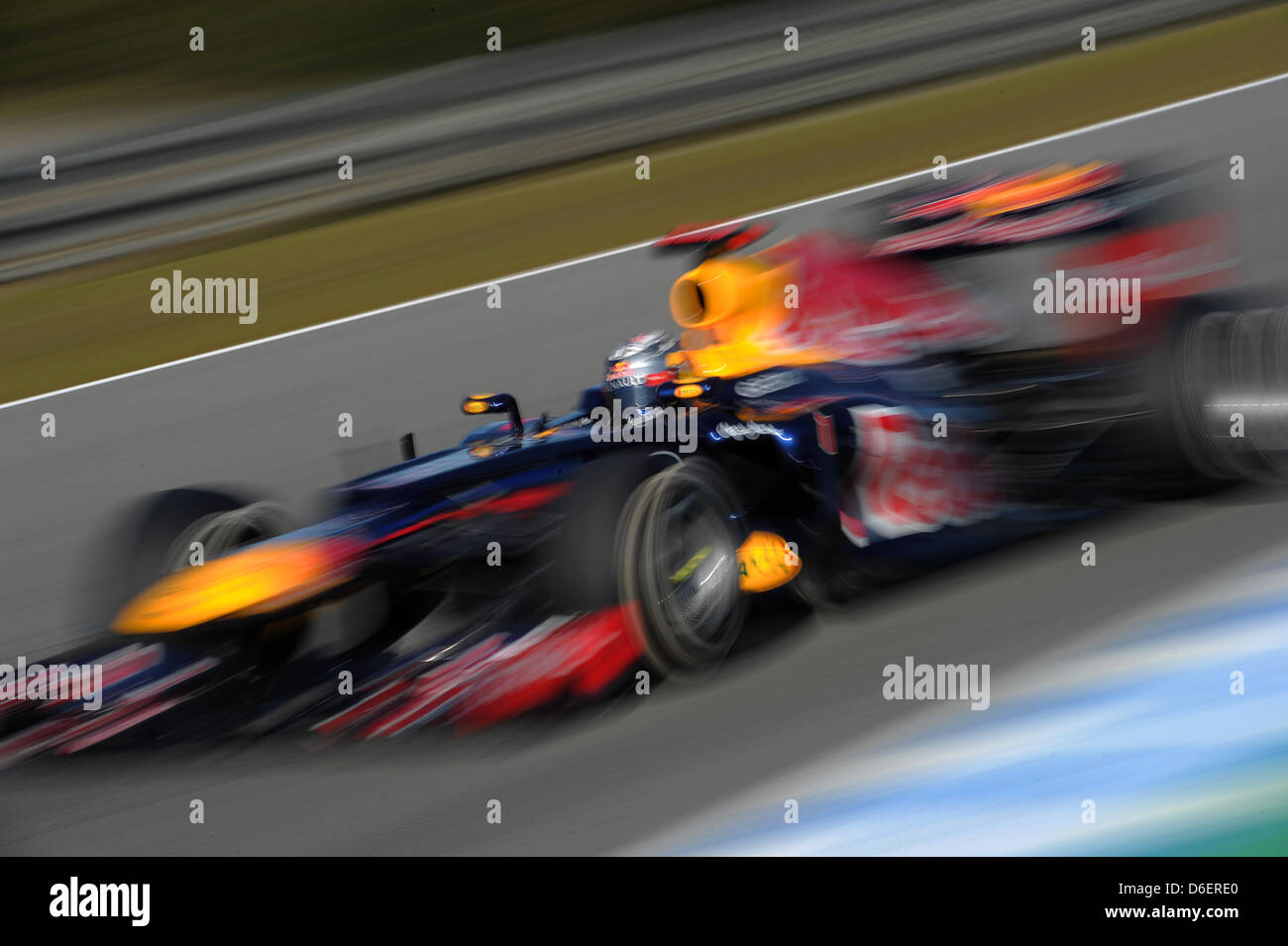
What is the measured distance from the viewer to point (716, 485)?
13.0ft

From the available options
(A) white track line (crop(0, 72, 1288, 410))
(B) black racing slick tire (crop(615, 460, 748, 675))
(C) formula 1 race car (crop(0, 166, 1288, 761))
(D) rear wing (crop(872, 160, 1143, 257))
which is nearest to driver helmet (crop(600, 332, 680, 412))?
(C) formula 1 race car (crop(0, 166, 1288, 761))

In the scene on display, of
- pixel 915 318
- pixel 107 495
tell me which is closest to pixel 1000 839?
pixel 915 318

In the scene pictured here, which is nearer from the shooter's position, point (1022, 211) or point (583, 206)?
point (1022, 211)

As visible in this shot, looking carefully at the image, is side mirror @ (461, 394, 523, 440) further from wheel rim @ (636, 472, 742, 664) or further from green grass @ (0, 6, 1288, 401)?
green grass @ (0, 6, 1288, 401)

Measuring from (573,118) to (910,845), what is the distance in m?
6.61

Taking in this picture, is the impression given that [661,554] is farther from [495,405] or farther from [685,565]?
[495,405]

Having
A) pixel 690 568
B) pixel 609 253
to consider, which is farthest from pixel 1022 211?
pixel 609 253

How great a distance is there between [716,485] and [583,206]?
4800 millimetres

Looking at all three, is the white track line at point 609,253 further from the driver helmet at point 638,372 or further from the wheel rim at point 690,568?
the wheel rim at point 690,568

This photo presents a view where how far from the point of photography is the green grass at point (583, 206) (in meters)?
7.67

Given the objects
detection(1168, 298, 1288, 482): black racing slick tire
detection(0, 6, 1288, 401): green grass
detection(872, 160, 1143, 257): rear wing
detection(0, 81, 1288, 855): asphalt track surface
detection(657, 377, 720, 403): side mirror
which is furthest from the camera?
detection(0, 6, 1288, 401): green grass

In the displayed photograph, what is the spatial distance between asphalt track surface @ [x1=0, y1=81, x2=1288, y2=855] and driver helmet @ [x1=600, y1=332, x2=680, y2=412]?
847 mm

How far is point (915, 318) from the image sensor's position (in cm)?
491

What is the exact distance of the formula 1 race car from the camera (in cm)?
381
